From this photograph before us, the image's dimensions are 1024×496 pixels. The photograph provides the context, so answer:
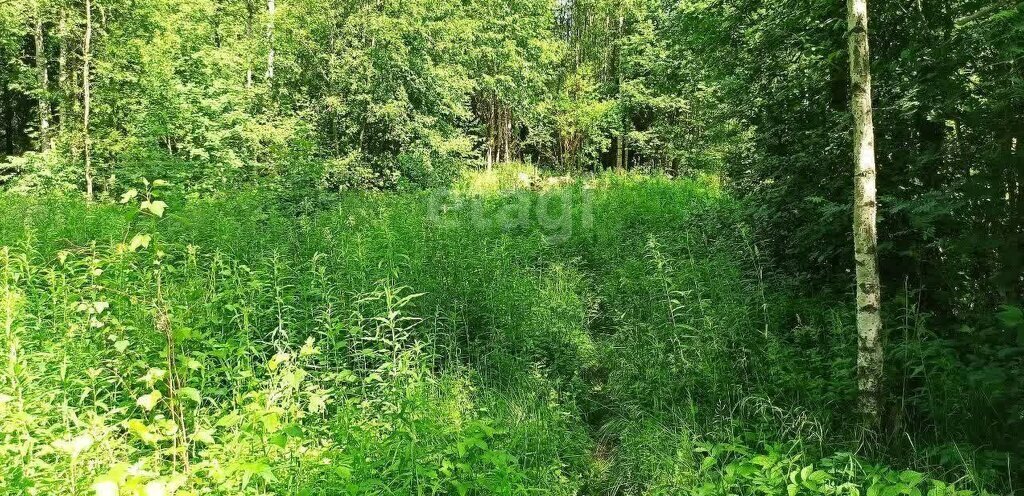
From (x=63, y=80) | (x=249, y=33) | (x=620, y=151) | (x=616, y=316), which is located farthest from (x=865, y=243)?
(x=620, y=151)

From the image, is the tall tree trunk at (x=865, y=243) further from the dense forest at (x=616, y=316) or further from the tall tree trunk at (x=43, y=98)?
the tall tree trunk at (x=43, y=98)

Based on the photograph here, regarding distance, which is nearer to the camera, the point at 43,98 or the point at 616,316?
the point at 616,316

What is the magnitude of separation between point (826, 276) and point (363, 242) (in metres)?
4.94

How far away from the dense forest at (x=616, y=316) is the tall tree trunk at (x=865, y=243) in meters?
0.02

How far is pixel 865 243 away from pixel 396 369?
3.26m

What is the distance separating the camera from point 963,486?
2840mm

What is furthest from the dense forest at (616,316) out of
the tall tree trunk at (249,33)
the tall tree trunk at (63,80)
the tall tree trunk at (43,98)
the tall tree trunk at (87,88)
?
the tall tree trunk at (249,33)

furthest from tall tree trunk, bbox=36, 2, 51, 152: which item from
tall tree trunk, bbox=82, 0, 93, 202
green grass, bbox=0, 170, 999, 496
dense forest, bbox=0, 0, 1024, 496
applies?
green grass, bbox=0, 170, 999, 496

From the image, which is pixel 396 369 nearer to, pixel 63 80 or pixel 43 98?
pixel 63 80

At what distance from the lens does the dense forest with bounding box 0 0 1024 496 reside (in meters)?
2.87

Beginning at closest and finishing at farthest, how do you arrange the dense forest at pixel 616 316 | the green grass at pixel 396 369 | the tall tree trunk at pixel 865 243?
the green grass at pixel 396 369, the dense forest at pixel 616 316, the tall tree trunk at pixel 865 243

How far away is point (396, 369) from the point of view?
Answer: 11.7 feet

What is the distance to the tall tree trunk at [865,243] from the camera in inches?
138

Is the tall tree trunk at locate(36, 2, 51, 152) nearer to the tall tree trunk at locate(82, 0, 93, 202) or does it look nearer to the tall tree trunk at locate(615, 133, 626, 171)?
the tall tree trunk at locate(82, 0, 93, 202)
